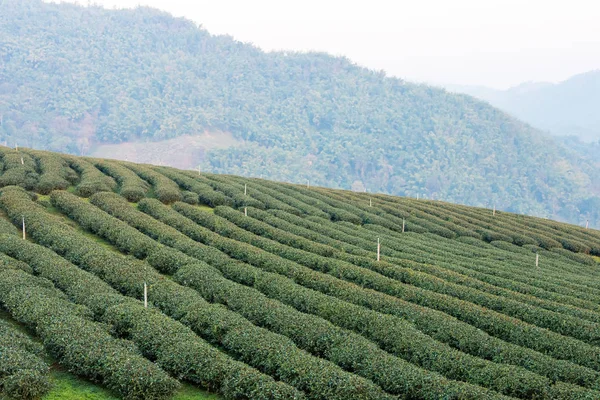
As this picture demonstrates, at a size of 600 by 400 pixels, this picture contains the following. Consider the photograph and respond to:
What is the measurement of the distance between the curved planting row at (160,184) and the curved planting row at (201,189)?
101 centimetres

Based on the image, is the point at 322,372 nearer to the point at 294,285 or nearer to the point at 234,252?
the point at 294,285

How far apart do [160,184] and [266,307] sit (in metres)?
20.7

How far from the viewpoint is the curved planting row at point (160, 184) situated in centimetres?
3206

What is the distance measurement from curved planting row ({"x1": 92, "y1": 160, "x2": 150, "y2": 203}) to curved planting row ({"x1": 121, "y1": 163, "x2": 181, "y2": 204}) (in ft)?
2.27

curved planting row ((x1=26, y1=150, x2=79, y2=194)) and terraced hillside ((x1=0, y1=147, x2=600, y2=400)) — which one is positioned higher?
curved planting row ((x1=26, y1=150, x2=79, y2=194))

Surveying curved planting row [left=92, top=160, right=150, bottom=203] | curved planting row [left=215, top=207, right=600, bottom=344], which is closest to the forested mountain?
curved planting row [left=92, top=160, right=150, bottom=203]

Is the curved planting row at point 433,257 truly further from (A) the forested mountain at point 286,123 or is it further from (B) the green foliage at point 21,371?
(A) the forested mountain at point 286,123

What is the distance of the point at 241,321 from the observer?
14.6 metres

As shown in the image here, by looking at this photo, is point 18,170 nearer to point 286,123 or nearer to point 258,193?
point 258,193

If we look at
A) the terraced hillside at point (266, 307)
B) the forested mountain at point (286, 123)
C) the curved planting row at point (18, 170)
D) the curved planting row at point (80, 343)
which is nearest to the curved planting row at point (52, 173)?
the terraced hillside at point (266, 307)

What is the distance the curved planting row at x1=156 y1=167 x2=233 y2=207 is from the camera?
3334 cm

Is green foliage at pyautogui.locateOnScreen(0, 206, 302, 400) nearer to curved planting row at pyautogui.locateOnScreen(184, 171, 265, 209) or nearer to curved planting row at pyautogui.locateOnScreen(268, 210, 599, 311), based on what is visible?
curved planting row at pyautogui.locateOnScreen(268, 210, 599, 311)

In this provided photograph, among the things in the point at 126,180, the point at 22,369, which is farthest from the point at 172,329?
the point at 126,180

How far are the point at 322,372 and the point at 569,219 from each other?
5404 inches
